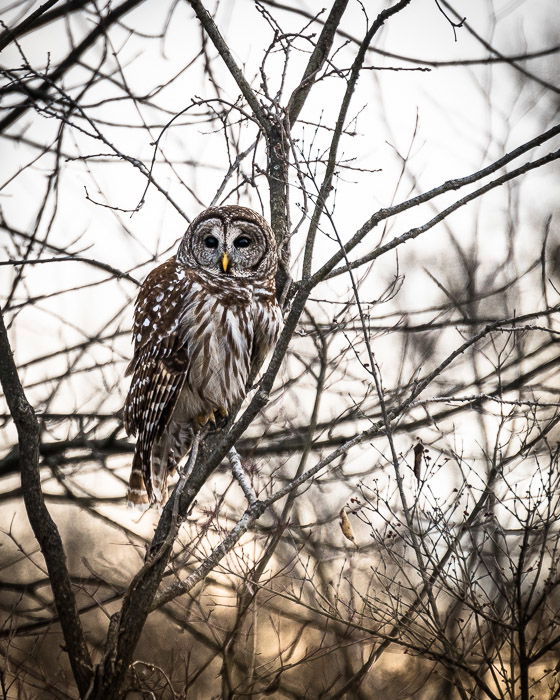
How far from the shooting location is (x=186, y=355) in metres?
4.01

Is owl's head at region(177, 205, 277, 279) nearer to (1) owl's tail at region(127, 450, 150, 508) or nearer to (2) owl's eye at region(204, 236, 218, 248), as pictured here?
(2) owl's eye at region(204, 236, 218, 248)

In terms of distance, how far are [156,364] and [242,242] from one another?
2.53 feet

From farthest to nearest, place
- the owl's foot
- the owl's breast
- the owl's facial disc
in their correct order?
1. the owl's facial disc
2. the owl's foot
3. the owl's breast

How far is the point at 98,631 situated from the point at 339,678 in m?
1.93

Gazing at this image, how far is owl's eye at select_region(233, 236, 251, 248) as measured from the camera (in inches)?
167

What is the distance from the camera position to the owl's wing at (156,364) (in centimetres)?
395

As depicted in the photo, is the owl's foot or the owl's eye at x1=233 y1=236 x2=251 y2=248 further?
the owl's eye at x1=233 y1=236 x2=251 y2=248

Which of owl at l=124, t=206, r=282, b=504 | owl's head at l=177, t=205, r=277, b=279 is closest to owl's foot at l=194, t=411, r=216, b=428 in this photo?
owl at l=124, t=206, r=282, b=504

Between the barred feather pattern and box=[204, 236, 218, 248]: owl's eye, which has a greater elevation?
box=[204, 236, 218, 248]: owl's eye

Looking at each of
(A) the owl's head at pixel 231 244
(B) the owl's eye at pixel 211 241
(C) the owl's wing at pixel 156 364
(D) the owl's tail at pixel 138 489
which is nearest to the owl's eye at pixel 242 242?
(A) the owl's head at pixel 231 244

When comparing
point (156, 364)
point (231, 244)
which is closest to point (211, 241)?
point (231, 244)

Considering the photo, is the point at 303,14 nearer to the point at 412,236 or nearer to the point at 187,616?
the point at 412,236

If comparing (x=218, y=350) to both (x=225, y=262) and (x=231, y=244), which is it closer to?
(x=225, y=262)

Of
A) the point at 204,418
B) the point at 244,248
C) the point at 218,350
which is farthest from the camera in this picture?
the point at 244,248
